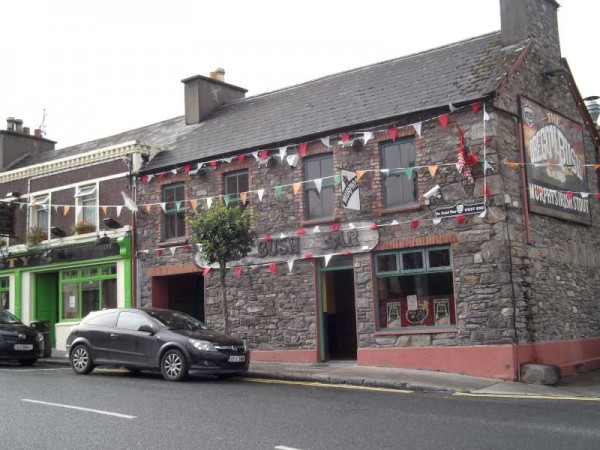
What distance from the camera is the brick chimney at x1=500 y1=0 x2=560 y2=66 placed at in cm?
1662

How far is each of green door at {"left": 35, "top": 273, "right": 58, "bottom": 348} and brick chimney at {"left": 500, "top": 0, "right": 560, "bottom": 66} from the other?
17.1 m

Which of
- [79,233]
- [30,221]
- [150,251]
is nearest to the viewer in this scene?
[150,251]

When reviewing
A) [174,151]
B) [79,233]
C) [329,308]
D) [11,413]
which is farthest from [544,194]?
[79,233]

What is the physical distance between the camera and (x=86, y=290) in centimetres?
2244

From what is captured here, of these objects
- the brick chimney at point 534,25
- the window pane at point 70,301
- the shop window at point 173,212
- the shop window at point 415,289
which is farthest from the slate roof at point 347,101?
the window pane at point 70,301

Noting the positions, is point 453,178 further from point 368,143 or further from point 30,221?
point 30,221

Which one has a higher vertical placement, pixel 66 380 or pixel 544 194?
pixel 544 194

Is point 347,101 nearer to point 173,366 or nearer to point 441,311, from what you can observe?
point 441,311

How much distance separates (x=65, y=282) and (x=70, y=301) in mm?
671

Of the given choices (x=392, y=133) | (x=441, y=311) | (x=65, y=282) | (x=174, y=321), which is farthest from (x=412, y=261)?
(x=65, y=282)

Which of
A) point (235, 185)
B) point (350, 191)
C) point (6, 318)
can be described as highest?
point (235, 185)

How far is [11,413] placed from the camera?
32.7 feet

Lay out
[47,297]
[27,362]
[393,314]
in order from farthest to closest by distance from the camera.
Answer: [47,297] → [27,362] → [393,314]

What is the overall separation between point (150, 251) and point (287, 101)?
19.8 ft
